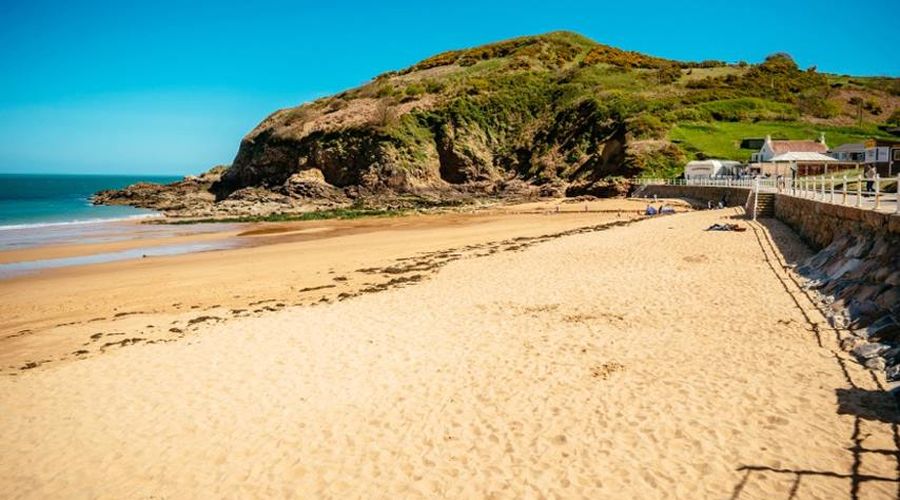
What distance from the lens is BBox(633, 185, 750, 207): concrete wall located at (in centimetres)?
3113

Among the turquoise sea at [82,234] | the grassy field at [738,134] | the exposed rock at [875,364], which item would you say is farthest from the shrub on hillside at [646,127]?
the exposed rock at [875,364]

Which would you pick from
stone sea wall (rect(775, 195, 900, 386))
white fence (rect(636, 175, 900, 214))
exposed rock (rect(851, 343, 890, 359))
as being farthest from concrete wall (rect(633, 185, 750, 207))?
exposed rock (rect(851, 343, 890, 359))

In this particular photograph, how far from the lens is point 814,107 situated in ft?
222

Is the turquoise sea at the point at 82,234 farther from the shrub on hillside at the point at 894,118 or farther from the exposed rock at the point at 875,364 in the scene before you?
the shrub on hillside at the point at 894,118

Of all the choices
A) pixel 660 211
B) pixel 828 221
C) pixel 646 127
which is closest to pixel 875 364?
pixel 828 221

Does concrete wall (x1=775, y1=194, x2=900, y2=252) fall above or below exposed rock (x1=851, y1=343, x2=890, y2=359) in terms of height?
above

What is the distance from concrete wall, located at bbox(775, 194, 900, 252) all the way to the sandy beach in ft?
3.68

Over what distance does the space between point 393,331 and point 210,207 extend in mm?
52916

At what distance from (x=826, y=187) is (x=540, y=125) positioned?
4327cm

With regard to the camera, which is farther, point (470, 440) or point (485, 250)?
point (485, 250)

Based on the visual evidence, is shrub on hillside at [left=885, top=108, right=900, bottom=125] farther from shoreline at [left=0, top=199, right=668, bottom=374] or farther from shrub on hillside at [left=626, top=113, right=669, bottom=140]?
shoreline at [left=0, top=199, right=668, bottom=374]

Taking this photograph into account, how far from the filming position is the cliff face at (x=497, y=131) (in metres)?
57.4

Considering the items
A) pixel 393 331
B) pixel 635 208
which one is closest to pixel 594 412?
pixel 393 331

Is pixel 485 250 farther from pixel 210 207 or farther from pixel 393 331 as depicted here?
pixel 210 207
